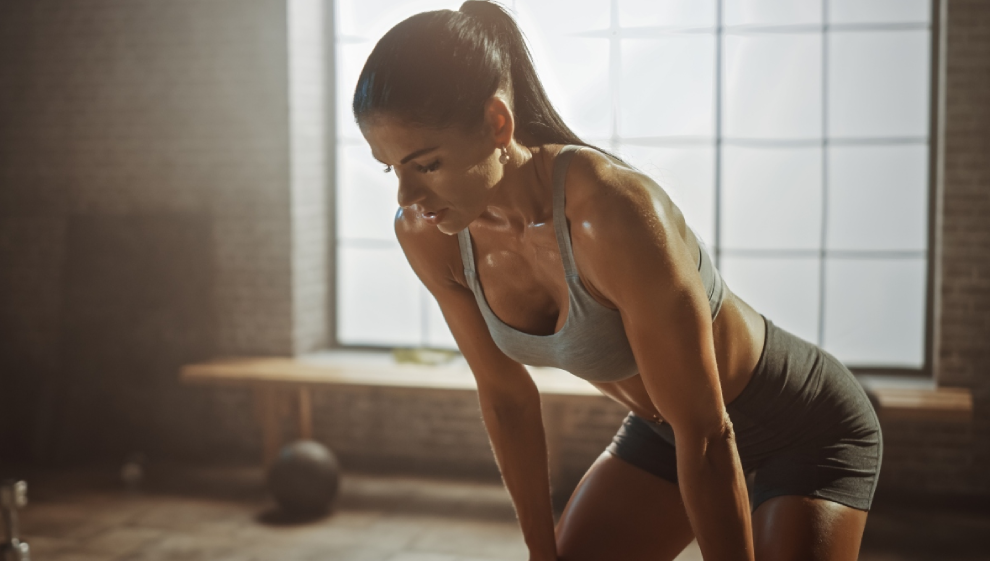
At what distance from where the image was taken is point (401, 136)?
3.85ft

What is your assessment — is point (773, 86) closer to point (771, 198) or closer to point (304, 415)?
point (771, 198)

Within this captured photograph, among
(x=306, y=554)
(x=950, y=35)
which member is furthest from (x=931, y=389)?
(x=306, y=554)

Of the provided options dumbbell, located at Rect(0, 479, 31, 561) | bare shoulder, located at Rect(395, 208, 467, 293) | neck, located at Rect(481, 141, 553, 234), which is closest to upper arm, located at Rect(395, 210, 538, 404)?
bare shoulder, located at Rect(395, 208, 467, 293)

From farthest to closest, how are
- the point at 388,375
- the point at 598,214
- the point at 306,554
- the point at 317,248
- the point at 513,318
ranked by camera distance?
the point at 317,248, the point at 388,375, the point at 306,554, the point at 513,318, the point at 598,214

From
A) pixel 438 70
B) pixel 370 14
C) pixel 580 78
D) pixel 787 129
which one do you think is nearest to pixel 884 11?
pixel 787 129

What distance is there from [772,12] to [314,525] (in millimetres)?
2915

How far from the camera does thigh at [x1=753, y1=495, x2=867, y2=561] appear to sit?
4.58ft

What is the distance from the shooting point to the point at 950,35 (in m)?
3.87

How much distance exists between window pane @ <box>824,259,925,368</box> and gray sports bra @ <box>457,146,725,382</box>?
122 inches

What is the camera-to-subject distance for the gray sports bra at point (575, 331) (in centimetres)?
127

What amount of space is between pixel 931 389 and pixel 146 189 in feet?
12.4

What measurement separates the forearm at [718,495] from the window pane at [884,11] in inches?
135

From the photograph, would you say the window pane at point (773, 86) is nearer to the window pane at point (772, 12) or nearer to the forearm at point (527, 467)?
the window pane at point (772, 12)

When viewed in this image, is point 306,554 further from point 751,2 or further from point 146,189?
point 751,2
